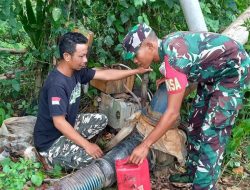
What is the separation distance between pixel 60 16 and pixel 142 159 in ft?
5.74

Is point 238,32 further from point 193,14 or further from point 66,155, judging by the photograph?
point 66,155

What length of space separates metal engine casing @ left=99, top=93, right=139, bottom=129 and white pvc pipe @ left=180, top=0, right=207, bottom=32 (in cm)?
95

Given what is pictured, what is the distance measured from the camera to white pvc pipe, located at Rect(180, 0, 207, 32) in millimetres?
4084

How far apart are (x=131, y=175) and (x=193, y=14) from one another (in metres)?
1.55

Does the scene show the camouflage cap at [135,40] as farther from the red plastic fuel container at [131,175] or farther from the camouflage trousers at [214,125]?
the red plastic fuel container at [131,175]

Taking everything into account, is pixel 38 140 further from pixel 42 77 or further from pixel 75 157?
pixel 42 77

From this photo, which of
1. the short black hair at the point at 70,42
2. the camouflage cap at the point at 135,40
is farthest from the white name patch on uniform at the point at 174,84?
the short black hair at the point at 70,42

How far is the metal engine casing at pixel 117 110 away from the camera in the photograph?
4527 mm

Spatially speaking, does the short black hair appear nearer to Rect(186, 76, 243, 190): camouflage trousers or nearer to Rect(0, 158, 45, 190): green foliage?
Rect(0, 158, 45, 190): green foliage

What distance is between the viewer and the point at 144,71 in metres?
4.15

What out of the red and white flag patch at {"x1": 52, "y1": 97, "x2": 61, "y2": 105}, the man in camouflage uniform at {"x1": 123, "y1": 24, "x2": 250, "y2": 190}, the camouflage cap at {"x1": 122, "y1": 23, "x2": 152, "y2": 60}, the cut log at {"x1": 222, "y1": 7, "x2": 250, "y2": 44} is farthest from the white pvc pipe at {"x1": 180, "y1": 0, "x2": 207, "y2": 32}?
the red and white flag patch at {"x1": 52, "y1": 97, "x2": 61, "y2": 105}

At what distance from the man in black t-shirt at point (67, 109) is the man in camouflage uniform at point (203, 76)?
61 cm

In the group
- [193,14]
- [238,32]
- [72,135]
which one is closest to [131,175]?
[72,135]

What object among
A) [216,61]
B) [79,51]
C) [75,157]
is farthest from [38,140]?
[216,61]
